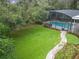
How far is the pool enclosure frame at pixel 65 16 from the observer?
29984mm

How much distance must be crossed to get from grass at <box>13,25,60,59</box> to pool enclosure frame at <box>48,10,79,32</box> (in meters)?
5.21

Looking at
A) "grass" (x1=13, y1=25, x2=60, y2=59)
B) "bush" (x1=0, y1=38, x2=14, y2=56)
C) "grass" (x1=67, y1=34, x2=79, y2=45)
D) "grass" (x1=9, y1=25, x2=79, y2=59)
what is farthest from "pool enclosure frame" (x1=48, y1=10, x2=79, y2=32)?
"bush" (x1=0, y1=38, x2=14, y2=56)

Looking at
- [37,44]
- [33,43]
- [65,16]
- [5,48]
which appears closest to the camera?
[5,48]

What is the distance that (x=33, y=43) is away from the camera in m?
22.5

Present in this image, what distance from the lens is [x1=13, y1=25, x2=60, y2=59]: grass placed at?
1862cm

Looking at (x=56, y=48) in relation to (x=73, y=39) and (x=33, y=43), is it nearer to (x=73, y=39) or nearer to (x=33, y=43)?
(x=33, y=43)

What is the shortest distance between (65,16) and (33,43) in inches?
482

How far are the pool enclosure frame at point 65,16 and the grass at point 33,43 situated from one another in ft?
17.1

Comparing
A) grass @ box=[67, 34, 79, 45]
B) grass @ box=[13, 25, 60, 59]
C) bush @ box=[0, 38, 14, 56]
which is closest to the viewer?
bush @ box=[0, 38, 14, 56]

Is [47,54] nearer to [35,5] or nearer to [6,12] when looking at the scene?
[6,12]

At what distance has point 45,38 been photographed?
79.9ft

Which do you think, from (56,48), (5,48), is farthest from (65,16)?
(5,48)

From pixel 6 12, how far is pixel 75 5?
22.7 metres

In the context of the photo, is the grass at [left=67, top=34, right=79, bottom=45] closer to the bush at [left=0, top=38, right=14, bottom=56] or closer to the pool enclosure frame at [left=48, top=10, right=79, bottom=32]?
the pool enclosure frame at [left=48, top=10, right=79, bottom=32]
